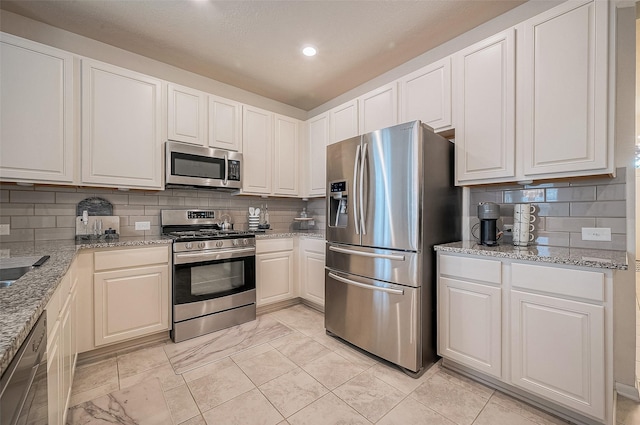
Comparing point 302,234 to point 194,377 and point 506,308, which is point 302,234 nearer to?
point 194,377

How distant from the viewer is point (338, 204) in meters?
2.63

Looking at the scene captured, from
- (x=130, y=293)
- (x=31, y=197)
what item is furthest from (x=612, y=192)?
(x=31, y=197)

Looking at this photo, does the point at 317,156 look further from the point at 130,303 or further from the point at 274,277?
the point at 130,303

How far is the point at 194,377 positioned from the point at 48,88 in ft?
7.94

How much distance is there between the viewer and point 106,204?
2648 millimetres

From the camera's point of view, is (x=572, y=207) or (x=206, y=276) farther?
(x=206, y=276)

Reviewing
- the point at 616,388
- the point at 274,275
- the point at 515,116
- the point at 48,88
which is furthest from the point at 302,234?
the point at 616,388

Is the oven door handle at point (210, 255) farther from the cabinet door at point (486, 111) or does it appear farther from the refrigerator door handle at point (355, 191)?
the cabinet door at point (486, 111)

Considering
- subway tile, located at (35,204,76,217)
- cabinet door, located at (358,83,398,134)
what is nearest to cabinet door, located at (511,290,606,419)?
cabinet door, located at (358,83,398,134)

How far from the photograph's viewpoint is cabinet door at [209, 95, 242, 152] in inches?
118

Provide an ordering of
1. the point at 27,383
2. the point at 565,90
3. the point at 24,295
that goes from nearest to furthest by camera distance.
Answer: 1. the point at 27,383
2. the point at 24,295
3. the point at 565,90

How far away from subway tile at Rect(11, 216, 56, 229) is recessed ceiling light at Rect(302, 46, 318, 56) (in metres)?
2.70

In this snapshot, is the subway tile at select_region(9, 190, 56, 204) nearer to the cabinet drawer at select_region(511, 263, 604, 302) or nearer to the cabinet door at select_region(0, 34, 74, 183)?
the cabinet door at select_region(0, 34, 74, 183)

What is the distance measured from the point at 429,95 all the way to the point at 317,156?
5.09ft
